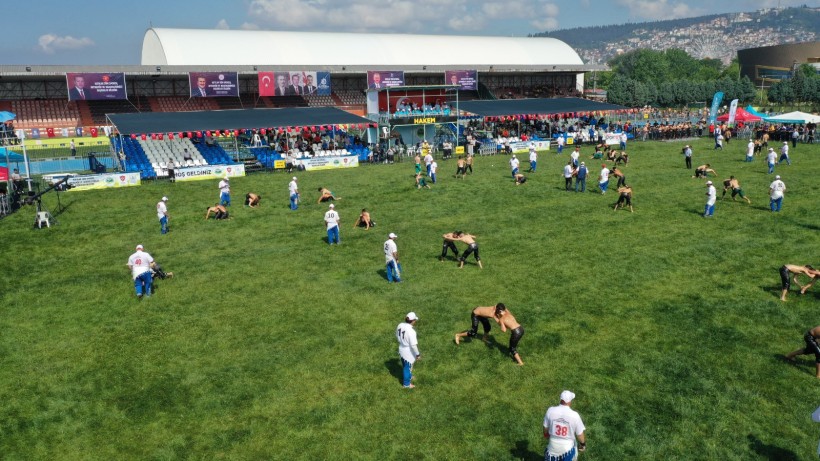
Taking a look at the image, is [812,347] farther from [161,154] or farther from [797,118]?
[797,118]

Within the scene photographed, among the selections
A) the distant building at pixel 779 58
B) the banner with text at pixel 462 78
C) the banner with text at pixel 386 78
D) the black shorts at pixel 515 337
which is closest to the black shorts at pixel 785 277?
the black shorts at pixel 515 337

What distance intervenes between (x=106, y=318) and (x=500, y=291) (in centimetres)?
985

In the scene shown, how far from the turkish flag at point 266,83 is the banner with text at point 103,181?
19.8m

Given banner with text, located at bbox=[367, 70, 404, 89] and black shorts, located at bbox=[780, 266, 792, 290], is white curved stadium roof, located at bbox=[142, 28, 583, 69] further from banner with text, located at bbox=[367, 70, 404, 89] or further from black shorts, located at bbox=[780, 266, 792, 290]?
black shorts, located at bbox=[780, 266, 792, 290]

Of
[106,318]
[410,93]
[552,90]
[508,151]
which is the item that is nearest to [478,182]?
[508,151]

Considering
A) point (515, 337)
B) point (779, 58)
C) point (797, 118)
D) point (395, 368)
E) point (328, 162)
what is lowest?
point (395, 368)

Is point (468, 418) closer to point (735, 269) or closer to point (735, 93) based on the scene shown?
point (735, 269)

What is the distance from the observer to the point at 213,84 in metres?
48.1

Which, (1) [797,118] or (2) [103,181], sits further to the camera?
(1) [797,118]

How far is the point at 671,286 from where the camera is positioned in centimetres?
1542

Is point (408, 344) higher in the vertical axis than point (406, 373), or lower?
higher

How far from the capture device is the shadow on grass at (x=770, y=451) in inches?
338

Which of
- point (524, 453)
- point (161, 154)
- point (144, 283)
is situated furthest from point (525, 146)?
point (524, 453)

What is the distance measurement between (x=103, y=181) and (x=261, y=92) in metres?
21.2
